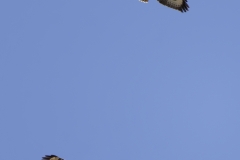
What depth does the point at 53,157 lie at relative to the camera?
18.5 metres

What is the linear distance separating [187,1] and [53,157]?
9468 mm

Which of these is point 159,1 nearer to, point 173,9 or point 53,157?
point 173,9

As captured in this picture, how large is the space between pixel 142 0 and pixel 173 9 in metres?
1.54

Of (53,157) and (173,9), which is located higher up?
(173,9)

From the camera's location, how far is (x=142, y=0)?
2150cm

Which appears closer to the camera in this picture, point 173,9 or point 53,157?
point 53,157

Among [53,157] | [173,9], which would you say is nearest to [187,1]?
[173,9]

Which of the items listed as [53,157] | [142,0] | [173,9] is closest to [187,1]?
[173,9]

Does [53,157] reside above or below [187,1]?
below

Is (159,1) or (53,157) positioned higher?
(159,1)

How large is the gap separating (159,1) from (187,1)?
1307mm

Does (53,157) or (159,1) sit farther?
(159,1)

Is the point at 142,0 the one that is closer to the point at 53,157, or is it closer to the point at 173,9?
the point at 173,9

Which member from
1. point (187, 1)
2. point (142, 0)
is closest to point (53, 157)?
point (142, 0)
